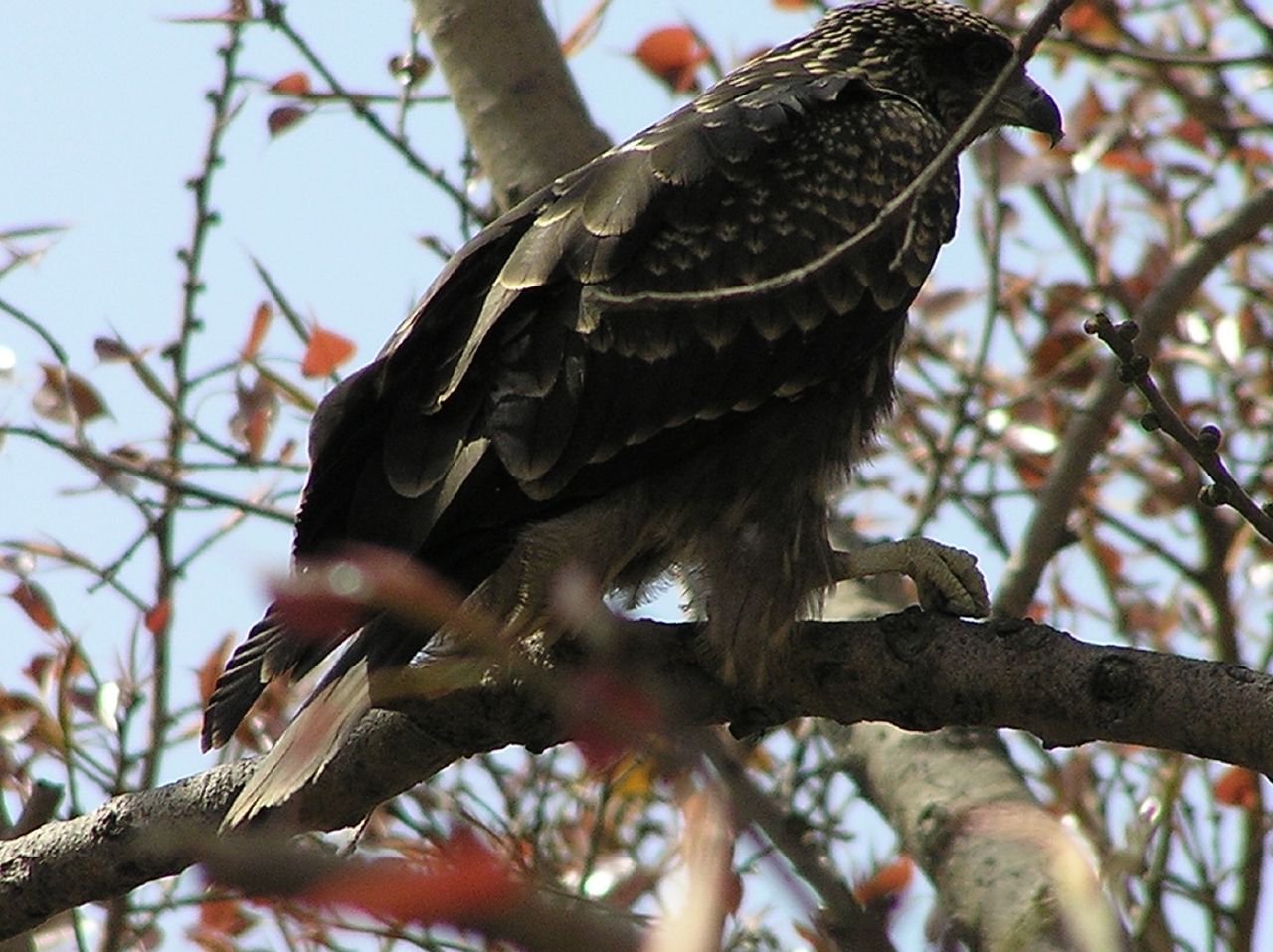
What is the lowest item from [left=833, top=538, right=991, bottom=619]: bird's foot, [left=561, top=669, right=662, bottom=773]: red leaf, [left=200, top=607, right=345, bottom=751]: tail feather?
[left=561, top=669, right=662, bottom=773]: red leaf

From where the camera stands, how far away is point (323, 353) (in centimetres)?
471

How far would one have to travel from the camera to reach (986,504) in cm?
555

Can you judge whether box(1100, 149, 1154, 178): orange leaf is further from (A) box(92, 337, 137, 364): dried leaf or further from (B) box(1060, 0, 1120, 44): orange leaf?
(A) box(92, 337, 137, 364): dried leaf

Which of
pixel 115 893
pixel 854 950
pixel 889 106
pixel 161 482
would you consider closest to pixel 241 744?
pixel 161 482

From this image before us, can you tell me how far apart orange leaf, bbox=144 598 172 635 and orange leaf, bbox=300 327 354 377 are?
738 millimetres

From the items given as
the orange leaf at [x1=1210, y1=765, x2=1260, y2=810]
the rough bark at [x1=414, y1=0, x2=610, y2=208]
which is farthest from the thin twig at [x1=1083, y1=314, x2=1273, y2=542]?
the orange leaf at [x1=1210, y1=765, x2=1260, y2=810]

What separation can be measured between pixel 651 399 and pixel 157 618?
1687 millimetres

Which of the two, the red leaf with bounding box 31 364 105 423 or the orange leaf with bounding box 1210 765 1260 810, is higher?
the red leaf with bounding box 31 364 105 423

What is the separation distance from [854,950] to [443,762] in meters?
2.48

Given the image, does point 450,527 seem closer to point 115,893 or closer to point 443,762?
point 443,762

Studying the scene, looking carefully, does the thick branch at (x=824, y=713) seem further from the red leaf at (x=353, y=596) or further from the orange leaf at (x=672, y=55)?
the orange leaf at (x=672, y=55)

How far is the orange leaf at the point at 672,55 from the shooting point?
527 cm

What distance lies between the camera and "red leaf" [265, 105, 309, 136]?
16.4ft

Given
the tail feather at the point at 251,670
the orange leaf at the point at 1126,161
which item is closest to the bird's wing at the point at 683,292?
the tail feather at the point at 251,670
